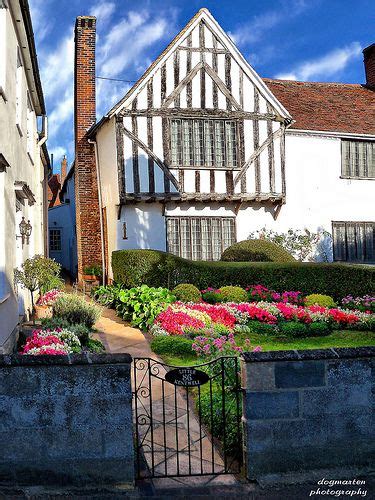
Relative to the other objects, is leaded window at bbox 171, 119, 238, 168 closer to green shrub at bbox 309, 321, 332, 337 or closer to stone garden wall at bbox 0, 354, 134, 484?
green shrub at bbox 309, 321, 332, 337

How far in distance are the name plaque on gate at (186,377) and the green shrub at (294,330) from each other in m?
6.84

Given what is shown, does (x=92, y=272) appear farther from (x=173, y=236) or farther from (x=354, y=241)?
(x=354, y=241)

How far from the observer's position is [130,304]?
13219 millimetres

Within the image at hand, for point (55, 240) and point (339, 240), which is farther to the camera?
point (55, 240)

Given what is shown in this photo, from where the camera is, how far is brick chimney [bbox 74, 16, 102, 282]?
20438mm

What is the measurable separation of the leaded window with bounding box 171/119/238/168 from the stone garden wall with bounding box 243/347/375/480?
14.3 meters

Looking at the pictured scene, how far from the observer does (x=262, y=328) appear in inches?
480

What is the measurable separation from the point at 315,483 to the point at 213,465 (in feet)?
3.10

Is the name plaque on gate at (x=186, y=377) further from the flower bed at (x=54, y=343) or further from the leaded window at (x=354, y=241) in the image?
the leaded window at (x=354, y=241)

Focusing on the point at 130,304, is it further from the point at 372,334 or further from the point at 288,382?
the point at 288,382

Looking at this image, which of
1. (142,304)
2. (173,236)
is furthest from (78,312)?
(173,236)

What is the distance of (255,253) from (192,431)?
11.7 metres

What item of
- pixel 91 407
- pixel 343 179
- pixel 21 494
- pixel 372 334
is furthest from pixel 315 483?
pixel 343 179

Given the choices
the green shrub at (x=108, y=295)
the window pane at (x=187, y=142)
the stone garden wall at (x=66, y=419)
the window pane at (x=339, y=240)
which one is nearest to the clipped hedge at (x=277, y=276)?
the green shrub at (x=108, y=295)
